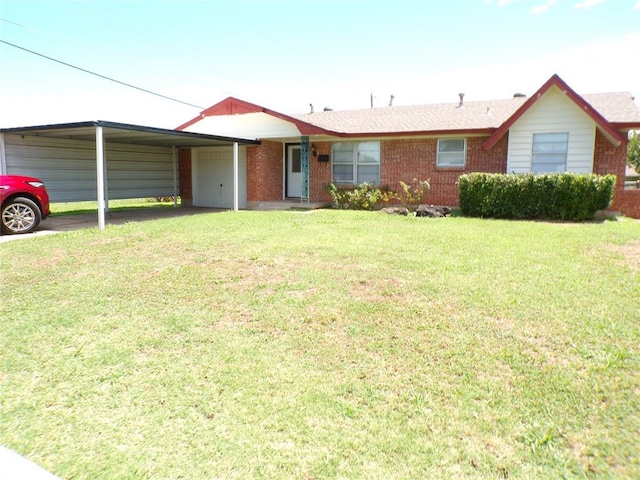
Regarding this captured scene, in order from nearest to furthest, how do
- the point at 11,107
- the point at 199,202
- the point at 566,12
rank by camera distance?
the point at 566,12
the point at 199,202
the point at 11,107

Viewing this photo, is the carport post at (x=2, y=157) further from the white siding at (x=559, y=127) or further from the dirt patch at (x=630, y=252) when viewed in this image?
the white siding at (x=559, y=127)

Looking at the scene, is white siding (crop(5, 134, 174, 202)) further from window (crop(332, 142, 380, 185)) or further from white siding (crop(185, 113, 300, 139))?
window (crop(332, 142, 380, 185))

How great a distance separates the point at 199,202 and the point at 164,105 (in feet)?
42.8

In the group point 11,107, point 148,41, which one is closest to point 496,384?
point 148,41

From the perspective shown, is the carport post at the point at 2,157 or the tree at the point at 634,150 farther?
the tree at the point at 634,150

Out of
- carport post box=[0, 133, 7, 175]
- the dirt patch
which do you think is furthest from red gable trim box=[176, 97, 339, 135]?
the dirt patch

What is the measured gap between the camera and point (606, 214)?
13.2 metres

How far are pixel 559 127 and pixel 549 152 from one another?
0.80 meters

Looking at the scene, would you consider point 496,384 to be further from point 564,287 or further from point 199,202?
point 199,202

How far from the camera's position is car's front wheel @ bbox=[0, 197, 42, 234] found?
33.1 ft

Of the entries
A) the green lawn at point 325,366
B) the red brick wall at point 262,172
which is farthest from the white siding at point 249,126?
the green lawn at point 325,366

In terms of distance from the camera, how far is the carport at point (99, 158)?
1177cm

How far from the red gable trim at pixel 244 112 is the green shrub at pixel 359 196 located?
2173 mm

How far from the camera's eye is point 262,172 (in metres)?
17.4
